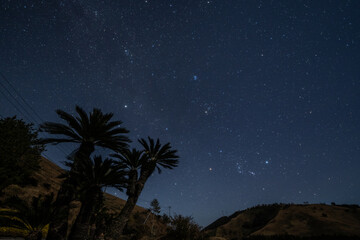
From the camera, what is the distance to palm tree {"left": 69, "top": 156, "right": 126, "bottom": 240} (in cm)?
970

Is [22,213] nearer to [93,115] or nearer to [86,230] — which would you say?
[86,230]

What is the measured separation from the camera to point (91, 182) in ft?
36.6

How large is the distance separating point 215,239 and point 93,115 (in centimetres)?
1189

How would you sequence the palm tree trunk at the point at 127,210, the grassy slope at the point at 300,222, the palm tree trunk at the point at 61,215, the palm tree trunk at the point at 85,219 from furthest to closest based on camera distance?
the grassy slope at the point at 300,222 → the palm tree trunk at the point at 127,210 → the palm tree trunk at the point at 85,219 → the palm tree trunk at the point at 61,215

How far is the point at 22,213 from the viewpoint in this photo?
28.8 feet

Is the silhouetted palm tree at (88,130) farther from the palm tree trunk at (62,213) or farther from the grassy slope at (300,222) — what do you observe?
the grassy slope at (300,222)

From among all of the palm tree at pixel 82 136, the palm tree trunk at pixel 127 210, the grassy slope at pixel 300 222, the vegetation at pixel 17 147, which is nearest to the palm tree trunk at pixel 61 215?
the palm tree at pixel 82 136

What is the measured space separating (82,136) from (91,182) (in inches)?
130

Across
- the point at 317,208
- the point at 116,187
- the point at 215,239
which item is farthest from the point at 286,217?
the point at 116,187

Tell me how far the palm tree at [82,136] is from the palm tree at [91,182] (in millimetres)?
738

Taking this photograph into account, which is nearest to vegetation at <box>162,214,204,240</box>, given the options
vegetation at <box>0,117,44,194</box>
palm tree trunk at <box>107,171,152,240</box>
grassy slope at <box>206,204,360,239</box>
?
palm tree trunk at <box>107,171,152,240</box>

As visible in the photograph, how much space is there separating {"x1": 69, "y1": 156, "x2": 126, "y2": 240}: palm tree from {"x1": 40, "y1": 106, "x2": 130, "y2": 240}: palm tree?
738mm

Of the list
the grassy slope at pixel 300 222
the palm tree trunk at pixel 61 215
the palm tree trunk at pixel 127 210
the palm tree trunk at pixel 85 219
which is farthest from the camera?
the grassy slope at pixel 300 222

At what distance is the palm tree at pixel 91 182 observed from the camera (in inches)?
382
